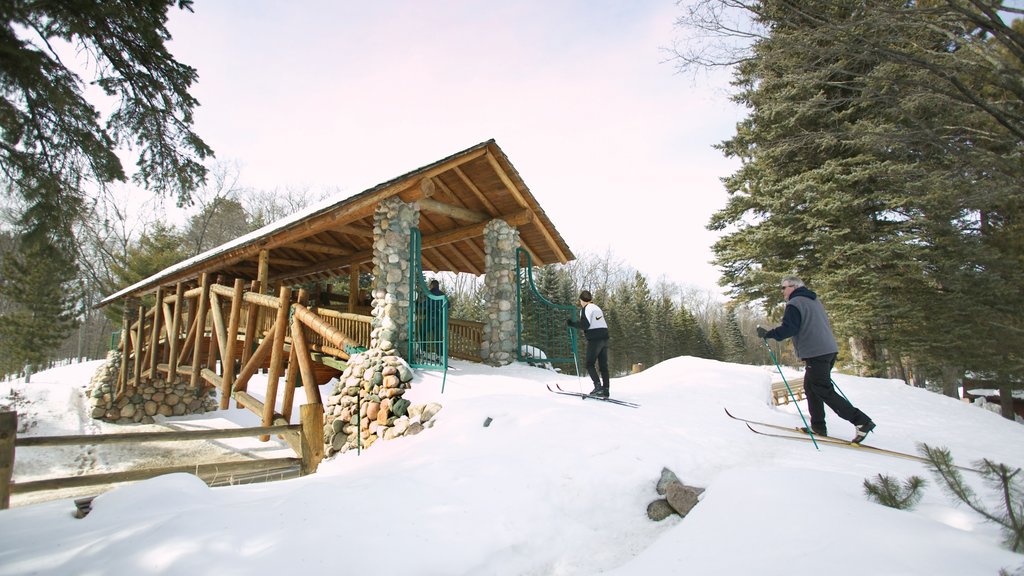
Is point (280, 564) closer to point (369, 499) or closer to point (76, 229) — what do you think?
point (369, 499)

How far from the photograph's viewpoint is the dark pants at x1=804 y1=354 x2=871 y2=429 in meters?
4.66

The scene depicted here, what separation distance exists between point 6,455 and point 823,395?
7503mm

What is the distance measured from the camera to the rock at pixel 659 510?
347 cm

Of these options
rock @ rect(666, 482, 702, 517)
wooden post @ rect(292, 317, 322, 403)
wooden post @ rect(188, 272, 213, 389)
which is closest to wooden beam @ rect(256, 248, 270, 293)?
wooden post @ rect(188, 272, 213, 389)

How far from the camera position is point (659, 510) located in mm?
3508

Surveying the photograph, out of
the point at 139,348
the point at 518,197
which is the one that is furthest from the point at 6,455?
the point at 139,348

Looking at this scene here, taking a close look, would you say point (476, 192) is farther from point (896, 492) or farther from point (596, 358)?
point (896, 492)

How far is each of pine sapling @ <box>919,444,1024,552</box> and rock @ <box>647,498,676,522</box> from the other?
1.75m

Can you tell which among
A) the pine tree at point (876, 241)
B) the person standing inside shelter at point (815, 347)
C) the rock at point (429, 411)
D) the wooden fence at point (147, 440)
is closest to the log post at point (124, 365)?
the wooden fence at point (147, 440)

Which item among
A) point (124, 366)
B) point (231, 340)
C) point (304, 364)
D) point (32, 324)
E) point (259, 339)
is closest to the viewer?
point (304, 364)

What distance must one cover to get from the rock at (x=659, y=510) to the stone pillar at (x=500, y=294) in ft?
19.1

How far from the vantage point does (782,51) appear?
6.34 meters

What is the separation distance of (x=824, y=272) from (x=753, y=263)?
254 cm

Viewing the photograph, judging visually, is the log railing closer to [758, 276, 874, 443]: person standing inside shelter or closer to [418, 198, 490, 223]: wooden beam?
[418, 198, 490, 223]: wooden beam
